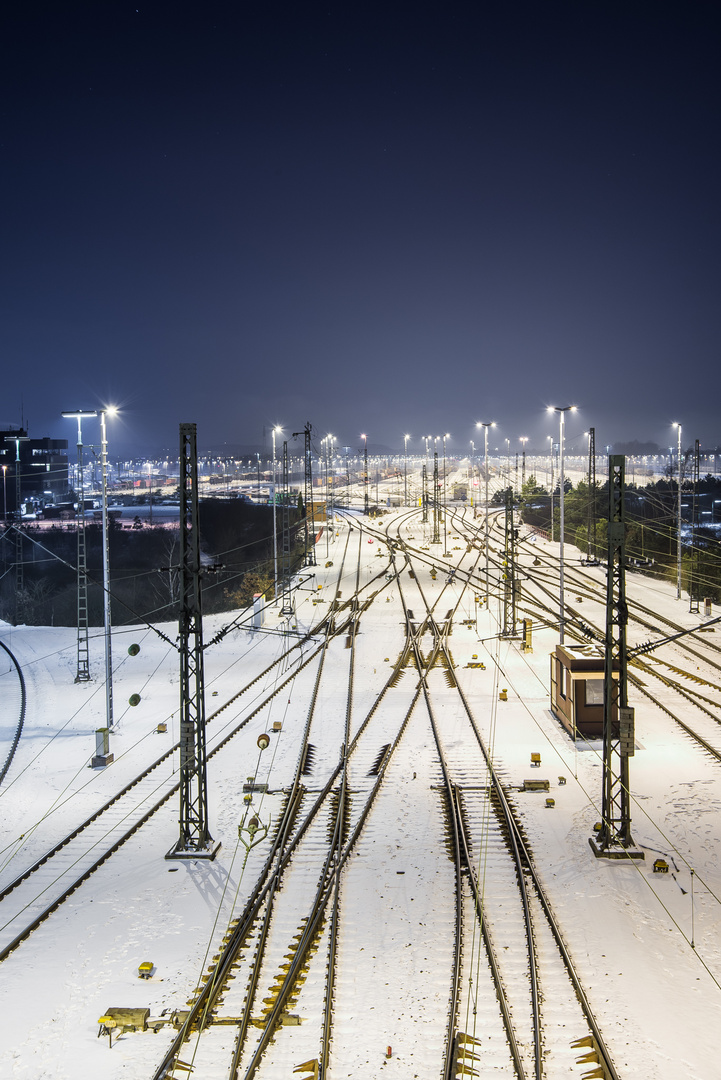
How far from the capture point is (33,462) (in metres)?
88.5

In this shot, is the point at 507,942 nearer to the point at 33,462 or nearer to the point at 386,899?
the point at 386,899

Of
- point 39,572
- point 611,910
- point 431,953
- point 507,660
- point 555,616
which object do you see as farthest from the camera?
point 39,572

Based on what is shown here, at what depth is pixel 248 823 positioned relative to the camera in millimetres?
14000

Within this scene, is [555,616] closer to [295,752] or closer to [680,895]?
[295,752]

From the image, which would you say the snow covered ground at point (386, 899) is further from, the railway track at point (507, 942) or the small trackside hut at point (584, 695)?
the small trackside hut at point (584, 695)

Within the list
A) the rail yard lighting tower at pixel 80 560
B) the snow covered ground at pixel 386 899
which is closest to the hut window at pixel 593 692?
the snow covered ground at pixel 386 899

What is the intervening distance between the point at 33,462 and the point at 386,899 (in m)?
87.7

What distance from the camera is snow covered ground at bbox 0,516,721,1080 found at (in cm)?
823

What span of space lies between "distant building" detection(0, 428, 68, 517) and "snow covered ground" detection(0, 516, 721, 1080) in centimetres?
6061

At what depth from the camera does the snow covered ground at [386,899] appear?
8.23 m

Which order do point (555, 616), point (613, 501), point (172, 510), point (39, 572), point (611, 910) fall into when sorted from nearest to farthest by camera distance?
1. point (611, 910)
2. point (613, 501)
3. point (555, 616)
4. point (39, 572)
5. point (172, 510)

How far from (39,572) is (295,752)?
2146 inches

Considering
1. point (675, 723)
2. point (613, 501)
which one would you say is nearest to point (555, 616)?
point (675, 723)

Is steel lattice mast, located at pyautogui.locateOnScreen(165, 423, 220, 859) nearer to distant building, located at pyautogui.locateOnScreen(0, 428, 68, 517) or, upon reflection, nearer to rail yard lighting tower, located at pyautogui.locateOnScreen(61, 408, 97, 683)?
rail yard lighting tower, located at pyautogui.locateOnScreen(61, 408, 97, 683)
